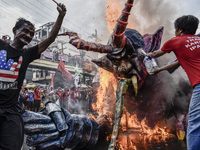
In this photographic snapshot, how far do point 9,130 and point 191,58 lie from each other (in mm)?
2449

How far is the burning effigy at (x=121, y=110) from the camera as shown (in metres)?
3.10

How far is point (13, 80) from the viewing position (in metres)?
2.01

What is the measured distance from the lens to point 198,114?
6.05 feet

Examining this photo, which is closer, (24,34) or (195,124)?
(195,124)

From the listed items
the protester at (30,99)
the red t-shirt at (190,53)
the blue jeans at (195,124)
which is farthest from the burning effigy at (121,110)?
the protester at (30,99)

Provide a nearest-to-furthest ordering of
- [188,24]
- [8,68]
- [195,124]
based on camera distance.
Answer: [195,124] → [8,68] → [188,24]

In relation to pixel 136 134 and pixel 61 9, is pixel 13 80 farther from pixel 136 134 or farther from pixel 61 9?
pixel 136 134

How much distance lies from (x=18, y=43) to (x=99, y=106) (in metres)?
4.76

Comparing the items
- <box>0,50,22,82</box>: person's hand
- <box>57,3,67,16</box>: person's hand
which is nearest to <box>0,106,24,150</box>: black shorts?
<box>0,50,22,82</box>: person's hand

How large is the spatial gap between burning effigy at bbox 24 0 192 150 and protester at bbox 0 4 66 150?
943 mm

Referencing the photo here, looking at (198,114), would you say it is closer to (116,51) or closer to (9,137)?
(9,137)

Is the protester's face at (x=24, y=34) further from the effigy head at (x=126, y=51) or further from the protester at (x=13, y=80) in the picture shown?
the effigy head at (x=126, y=51)

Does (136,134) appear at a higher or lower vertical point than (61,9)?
lower

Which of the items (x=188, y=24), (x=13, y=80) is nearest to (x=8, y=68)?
(x=13, y=80)
